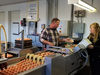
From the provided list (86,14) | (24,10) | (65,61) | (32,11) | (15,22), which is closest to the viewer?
(65,61)

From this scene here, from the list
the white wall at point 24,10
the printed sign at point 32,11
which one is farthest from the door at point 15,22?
the printed sign at point 32,11

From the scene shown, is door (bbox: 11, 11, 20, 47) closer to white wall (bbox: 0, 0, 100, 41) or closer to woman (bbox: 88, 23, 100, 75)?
white wall (bbox: 0, 0, 100, 41)

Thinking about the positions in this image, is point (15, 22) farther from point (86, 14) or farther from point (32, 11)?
point (86, 14)

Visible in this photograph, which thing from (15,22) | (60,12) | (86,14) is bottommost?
(15,22)

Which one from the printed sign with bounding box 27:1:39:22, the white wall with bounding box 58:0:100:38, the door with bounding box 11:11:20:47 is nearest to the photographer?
the white wall with bounding box 58:0:100:38

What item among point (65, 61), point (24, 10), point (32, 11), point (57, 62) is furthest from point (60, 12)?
point (57, 62)

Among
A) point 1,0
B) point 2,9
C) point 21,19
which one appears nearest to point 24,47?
point 21,19

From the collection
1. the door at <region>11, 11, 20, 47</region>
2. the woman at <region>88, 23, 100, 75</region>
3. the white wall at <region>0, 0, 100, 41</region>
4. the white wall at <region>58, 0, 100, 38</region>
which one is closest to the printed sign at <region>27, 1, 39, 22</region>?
the white wall at <region>0, 0, 100, 41</region>

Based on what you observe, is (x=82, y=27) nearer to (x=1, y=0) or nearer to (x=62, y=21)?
(x=62, y=21)

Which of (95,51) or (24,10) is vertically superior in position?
(24,10)

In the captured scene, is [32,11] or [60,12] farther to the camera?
[32,11]

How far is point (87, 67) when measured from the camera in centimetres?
372

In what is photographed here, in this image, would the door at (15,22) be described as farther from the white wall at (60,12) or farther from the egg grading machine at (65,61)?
the egg grading machine at (65,61)

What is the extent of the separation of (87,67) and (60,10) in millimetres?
2375
